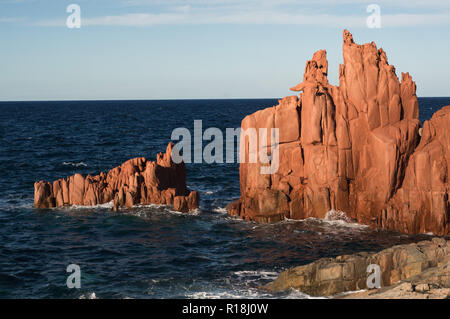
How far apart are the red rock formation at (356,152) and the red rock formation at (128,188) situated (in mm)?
6133

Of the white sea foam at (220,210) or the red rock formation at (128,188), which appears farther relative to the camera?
the red rock formation at (128,188)

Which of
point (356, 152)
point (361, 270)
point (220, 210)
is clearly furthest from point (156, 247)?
point (356, 152)

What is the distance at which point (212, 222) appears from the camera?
3753cm

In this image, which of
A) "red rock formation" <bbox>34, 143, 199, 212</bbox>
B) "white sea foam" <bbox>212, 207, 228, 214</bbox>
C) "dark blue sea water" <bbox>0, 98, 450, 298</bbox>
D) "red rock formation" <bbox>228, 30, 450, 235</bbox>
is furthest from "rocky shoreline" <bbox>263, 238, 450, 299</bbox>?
"red rock formation" <bbox>34, 143, 199, 212</bbox>

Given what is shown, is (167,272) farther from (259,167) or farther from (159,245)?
(259,167)

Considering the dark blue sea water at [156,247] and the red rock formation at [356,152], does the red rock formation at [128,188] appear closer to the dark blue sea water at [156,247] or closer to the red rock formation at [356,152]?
the dark blue sea water at [156,247]

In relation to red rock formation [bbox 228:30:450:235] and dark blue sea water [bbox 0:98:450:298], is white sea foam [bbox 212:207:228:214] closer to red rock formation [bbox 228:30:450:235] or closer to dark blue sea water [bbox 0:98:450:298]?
dark blue sea water [bbox 0:98:450:298]

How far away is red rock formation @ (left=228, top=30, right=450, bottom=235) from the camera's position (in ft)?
111

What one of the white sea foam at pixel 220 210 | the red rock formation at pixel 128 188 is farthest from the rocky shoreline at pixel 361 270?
the red rock formation at pixel 128 188

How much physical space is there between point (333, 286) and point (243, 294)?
3.86m

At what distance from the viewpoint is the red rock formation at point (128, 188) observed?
40500mm
